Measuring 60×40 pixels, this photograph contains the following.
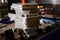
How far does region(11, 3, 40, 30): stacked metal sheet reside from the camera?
177 centimetres

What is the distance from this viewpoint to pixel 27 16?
1.79 meters

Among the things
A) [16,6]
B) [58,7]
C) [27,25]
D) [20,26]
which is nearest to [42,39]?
[27,25]

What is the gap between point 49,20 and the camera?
2.14 m

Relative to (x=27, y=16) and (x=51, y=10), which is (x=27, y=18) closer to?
(x=27, y=16)

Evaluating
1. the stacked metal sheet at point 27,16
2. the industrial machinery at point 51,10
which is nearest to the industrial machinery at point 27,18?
the stacked metal sheet at point 27,16

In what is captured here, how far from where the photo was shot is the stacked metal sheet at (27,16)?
1.77 meters

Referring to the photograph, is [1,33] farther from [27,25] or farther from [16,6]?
[16,6]

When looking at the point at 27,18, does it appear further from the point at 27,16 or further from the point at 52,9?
the point at 52,9

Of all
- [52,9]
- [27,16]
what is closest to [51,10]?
[52,9]

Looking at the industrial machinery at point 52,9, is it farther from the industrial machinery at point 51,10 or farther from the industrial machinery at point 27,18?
the industrial machinery at point 27,18

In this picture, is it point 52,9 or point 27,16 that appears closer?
point 27,16

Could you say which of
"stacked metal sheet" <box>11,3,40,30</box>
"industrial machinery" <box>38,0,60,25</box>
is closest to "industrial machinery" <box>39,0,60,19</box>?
"industrial machinery" <box>38,0,60,25</box>

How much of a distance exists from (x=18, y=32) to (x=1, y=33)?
1.23 feet

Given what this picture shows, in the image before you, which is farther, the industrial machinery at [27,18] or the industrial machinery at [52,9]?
the industrial machinery at [52,9]
